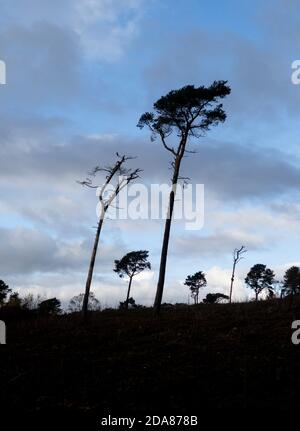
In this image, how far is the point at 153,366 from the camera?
17.5m

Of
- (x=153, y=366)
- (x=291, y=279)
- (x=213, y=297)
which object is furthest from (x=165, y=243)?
(x=213, y=297)

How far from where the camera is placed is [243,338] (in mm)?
21188

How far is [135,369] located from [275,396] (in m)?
4.82

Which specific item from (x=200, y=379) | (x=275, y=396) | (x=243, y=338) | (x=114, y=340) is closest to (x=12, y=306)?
(x=114, y=340)

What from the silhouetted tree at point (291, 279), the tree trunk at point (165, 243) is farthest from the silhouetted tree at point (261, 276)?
the tree trunk at point (165, 243)

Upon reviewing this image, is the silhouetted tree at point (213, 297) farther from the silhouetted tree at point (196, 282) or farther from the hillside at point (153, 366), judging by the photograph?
the hillside at point (153, 366)

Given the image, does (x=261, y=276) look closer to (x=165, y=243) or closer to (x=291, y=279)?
(x=291, y=279)

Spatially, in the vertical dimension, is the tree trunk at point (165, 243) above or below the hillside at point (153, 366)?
above

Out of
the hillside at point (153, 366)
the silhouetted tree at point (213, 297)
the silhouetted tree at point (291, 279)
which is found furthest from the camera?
the silhouetted tree at point (213, 297)

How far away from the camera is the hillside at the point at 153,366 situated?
45.7 feet

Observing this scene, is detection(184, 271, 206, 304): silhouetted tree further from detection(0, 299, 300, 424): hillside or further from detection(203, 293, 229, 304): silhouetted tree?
detection(0, 299, 300, 424): hillside

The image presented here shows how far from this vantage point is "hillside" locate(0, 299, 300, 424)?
45.7ft
